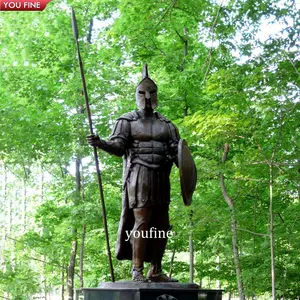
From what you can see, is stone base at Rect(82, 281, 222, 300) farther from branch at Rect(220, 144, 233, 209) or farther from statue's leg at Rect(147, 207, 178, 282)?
branch at Rect(220, 144, 233, 209)

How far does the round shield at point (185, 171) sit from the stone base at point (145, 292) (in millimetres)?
961

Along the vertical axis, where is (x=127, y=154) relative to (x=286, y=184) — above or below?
below

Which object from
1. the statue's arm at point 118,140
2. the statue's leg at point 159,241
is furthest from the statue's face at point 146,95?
the statue's leg at point 159,241

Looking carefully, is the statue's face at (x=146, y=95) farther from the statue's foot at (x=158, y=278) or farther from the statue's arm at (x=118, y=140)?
the statue's foot at (x=158, y=278)

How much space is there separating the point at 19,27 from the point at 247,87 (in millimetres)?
8114

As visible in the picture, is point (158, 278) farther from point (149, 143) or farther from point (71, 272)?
point (71, 272)

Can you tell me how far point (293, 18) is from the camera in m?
10.8

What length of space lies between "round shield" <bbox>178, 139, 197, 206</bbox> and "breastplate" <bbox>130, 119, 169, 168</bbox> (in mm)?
248

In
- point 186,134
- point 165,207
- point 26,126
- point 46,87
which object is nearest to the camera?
point 165,207

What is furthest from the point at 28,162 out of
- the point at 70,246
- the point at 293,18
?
the point at 293,18

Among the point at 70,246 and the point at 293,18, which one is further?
the point at 70,246

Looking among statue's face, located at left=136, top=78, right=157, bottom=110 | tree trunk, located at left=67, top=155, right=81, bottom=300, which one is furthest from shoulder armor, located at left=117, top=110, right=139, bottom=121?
tree trunk, located at left=67, top=155, right=81, bottom=300

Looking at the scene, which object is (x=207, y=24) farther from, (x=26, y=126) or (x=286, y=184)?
(x=26, y=126)

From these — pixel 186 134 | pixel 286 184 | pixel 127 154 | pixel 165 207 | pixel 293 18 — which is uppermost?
pixel 293 18
